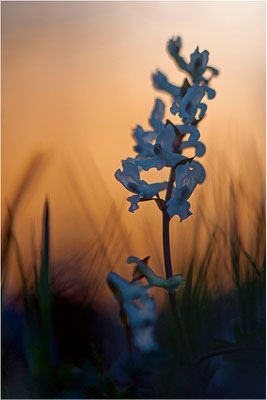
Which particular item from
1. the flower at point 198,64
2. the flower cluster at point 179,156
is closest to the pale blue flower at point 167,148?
the flower cluster at point 179,156

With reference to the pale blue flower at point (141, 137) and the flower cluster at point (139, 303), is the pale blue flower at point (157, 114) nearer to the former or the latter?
the pale blue flower at point (141, 137)

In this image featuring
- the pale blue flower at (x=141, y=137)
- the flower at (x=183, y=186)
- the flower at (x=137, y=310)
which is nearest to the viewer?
the flower at (x=137, y=310)

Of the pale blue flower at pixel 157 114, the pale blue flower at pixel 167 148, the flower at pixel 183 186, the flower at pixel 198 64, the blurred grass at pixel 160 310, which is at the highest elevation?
the flower at pixel 198 64

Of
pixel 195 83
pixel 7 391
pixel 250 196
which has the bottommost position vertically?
pixel 7 391

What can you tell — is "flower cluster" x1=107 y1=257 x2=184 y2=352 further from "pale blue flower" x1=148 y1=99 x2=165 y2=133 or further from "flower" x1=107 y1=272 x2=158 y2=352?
"pale blue flower" x1=148 y1=99 x2=165 y2=133

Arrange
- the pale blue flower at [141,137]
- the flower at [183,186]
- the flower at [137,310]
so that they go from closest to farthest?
the flower at [137,310] → the flower at [183,186] → the pale blue flower at [141,137]

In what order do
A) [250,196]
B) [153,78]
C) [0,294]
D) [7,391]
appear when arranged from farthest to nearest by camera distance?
[250,196] → [153,78] → [0,294] → [7,391]

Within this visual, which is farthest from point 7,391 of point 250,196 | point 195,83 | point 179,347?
point 250,196

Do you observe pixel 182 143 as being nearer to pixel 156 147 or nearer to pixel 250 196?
pixel 156 147

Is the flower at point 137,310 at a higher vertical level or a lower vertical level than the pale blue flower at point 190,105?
lower
